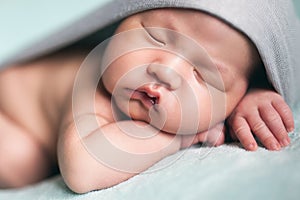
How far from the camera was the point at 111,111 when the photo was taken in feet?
2.55

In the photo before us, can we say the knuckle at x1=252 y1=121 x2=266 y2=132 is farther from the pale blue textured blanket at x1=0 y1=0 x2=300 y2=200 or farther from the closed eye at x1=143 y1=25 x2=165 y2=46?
the closed eye at x1=143 y1=25 x2=165 y2=46

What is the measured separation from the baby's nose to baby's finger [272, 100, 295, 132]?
0.19m

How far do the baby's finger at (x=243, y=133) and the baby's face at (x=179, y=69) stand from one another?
3 centimetres

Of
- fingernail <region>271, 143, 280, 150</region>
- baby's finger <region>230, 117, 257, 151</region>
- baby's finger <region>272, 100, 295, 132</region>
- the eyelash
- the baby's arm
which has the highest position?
the eyelash

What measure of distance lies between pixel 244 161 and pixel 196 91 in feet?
0.44

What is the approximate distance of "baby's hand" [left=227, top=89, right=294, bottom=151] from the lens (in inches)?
28.1

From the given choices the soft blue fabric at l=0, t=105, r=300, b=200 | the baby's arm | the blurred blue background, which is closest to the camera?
the soft blue fabric at l=0, t=105, r=300, b=200

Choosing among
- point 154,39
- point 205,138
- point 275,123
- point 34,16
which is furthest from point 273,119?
point 34,16

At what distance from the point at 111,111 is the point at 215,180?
0.83 ft

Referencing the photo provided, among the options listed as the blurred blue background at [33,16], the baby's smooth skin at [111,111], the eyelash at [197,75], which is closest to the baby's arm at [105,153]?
the baby's smooth skin at [111,111]

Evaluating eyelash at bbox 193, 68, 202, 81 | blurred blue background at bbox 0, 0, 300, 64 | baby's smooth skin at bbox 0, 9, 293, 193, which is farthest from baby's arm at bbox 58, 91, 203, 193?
blurred blue background at bbox 0, 0, 300, 64

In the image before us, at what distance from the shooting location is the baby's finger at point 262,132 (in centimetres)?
70

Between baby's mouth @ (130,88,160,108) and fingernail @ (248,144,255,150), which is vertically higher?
baby's mouth @ (130,88,160,108)

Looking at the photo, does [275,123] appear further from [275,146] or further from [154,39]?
[154,39]
